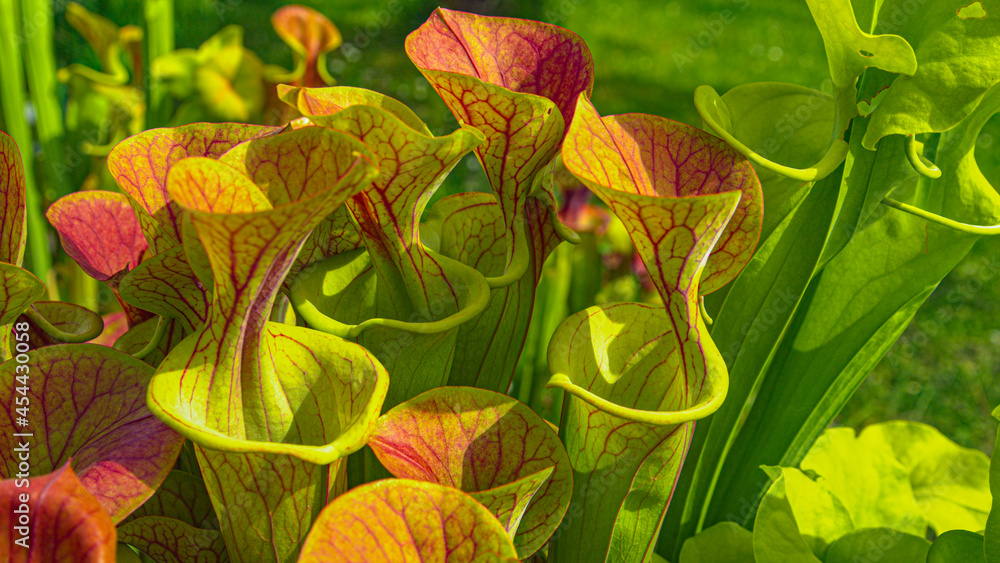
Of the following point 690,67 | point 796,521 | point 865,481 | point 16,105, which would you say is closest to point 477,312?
point 796,521

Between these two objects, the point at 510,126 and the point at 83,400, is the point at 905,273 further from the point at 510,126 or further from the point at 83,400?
the point at 83,400

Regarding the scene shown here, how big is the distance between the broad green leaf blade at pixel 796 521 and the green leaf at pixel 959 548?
2.9 inches

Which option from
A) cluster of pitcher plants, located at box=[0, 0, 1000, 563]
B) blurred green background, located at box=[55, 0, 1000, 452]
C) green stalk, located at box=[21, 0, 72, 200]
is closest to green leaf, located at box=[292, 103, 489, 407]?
cluster of pitcher plants, located at box=[0, 0, 1000, 563]

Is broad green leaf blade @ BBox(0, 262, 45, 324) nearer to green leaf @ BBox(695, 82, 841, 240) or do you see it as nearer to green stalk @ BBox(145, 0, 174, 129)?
green leaf @ BBox(695, 82, 841, 240)

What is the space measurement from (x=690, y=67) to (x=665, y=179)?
323cm

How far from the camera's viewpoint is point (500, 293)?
0.45 meters

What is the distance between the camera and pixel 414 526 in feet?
Answer: 0.95

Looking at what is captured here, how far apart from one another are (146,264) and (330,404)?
0.39 ft

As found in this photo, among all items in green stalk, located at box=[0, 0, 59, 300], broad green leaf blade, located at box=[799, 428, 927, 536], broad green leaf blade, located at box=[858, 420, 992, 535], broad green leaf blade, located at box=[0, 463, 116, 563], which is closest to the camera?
broad green leaf blade, located at box=[0, 463, 116, 563]

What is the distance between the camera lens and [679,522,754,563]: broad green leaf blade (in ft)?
1.74

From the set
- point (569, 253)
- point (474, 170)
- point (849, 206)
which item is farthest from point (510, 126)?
point (474, 170)

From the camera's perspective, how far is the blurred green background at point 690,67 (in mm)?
1816

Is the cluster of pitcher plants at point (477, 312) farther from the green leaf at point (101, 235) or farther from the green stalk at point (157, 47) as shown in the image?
the green stalk at point (157, 47)

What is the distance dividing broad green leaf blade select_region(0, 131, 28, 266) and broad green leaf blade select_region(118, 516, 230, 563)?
0.53 ft
